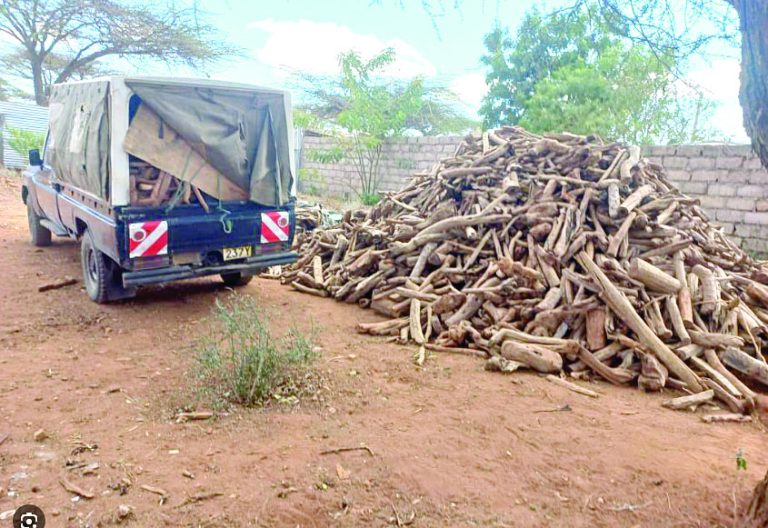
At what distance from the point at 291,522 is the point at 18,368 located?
337cm

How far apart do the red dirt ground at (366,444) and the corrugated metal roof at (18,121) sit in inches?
619

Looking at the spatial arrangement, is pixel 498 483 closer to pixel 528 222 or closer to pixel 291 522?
pixel 291 522

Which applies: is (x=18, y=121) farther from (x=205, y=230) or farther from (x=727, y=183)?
(x=727, y=183)

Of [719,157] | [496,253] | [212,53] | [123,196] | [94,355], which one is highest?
[212,53]

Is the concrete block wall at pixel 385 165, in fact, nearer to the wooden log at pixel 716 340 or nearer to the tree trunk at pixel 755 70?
the wooden log at pixel 716 340

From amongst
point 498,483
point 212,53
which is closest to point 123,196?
point 498,483

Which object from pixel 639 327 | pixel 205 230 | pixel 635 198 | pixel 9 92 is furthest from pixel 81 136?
pixel 9 92

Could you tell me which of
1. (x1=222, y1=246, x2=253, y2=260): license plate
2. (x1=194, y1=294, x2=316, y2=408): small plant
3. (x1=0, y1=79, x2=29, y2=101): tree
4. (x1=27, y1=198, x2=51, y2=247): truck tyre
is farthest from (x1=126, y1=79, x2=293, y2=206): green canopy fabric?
(x1=0, y1=79, x2=29, y2=101): tree

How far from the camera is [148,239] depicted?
6172 millimetres

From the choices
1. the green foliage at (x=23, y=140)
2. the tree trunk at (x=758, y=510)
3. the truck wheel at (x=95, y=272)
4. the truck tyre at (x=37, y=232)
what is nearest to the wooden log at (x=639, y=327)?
the tree trunk at (x=758, y=510)

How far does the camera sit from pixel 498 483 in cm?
339

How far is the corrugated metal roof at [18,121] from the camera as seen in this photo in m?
18.6

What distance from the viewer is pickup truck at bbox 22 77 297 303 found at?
6.11m
